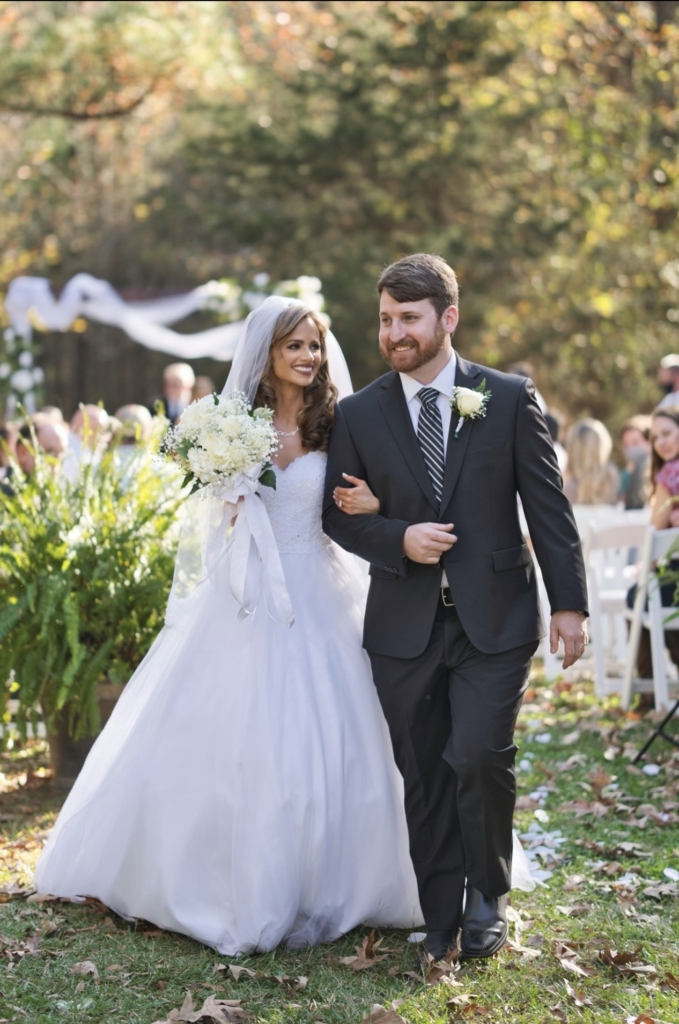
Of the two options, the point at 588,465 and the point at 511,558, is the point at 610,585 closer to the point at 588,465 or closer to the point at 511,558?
the point at 588,465

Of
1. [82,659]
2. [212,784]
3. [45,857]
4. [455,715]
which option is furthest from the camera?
[82,659]

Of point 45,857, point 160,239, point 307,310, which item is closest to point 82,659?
point 45,857

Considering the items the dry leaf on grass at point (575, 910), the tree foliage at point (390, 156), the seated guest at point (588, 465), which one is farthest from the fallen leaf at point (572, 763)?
the tree foliage at point (390, 156)

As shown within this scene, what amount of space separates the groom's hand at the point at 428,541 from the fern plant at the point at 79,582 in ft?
8.13

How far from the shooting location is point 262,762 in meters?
4.47

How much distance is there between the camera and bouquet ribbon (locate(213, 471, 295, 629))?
15.0 ft

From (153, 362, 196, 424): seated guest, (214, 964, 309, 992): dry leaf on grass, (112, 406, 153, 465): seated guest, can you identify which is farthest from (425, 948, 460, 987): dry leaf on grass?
(153, 362, 196, 424): seated guest

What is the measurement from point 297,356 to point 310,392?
8.3 inches

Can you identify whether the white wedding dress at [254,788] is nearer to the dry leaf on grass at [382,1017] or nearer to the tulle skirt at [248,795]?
the tulle skirt at [248,795]

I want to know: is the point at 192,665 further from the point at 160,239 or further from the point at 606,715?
the point at 160,239

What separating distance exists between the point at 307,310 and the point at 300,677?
1.41 metres

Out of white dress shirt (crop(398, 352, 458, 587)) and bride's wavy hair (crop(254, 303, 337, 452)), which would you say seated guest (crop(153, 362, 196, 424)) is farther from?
white dress shirt (crop(398, 352, 458, 587))

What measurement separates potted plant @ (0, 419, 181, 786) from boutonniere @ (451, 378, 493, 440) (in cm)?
231

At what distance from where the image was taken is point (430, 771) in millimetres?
4352
